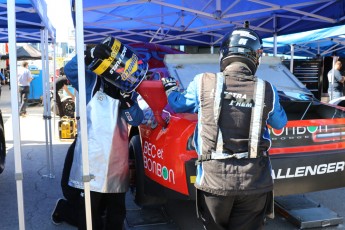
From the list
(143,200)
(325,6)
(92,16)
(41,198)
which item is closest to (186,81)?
(143,200)

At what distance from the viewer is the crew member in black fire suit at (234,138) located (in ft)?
6.86

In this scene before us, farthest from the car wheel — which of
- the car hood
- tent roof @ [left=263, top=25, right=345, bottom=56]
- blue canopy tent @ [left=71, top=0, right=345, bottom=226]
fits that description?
tent roof @ [left=263, top=25, right=345, bottom=56]

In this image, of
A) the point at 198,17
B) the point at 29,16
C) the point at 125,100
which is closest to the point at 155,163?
the point at 125,100

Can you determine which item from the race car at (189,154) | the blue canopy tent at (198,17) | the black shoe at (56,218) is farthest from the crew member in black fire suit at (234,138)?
the blue canopy tent at (198,17)

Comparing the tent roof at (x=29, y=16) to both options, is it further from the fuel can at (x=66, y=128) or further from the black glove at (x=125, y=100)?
the fuel can at (x=66, y=128)

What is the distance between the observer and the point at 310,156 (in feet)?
10.0

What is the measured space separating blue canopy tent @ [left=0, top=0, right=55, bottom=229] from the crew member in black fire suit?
1.10 m

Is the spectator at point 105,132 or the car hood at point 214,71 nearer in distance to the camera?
the spectator at point 105,132

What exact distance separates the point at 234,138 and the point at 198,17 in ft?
17.3

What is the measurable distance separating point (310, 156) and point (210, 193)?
4.20 ft

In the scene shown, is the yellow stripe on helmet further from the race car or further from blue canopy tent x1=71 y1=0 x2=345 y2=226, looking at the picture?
blue canopy tent x1=71 y1=0 x2=345 y2=226

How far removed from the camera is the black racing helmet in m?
2.22

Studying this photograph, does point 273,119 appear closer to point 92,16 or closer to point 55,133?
point 92,16

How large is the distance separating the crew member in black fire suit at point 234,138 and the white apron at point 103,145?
32.5 inches
